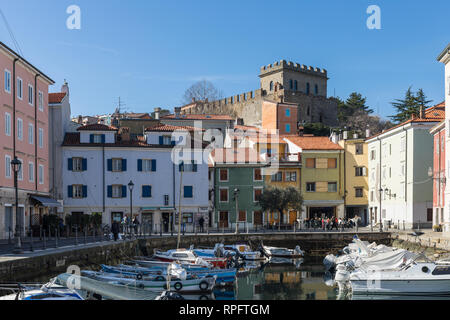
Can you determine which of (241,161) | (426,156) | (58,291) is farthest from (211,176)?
(58,291)

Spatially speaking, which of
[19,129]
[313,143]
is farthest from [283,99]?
[19,129]

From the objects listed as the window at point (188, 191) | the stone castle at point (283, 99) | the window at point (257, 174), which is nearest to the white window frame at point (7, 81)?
the window at point (188, 191)

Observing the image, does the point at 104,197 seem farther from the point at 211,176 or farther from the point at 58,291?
the point at 58,291

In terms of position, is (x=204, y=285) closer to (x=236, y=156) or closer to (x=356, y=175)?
(x=236, y=156)

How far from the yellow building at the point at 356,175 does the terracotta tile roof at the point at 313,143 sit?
1683 millimetres

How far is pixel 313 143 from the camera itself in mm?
73312

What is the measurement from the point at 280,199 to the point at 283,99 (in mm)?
54756

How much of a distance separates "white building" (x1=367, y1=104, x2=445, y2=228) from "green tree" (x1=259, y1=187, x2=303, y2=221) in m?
9.93

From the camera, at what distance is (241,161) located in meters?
65.6

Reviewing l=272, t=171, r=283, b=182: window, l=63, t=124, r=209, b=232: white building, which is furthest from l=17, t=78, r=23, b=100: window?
l=272, t=171, r=283, b=182: window

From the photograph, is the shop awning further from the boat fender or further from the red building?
the red building

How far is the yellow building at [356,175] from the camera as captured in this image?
237 feet

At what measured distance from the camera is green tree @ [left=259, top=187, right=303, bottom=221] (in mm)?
61844

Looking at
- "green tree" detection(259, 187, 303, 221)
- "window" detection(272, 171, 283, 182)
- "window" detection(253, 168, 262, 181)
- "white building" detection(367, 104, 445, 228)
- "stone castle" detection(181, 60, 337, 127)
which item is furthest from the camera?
"stone castle" detection(181, 60, 337, 127)
